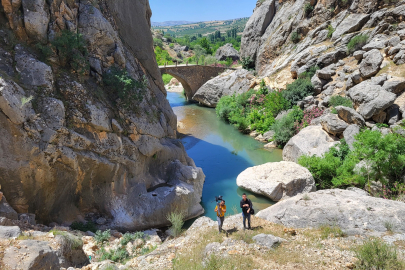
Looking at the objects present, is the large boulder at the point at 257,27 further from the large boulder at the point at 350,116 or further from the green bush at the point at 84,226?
the green bush at the point at 84,226

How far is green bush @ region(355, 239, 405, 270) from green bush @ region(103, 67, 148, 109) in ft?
30.1

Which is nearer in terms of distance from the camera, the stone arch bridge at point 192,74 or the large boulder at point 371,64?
the large boulder at point 371,64

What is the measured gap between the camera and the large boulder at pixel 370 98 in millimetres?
15641

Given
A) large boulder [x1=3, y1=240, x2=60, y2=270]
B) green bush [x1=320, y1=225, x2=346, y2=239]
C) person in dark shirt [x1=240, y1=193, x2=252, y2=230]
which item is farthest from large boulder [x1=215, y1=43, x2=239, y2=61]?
large boulder [x1=3, y1=240, x2=60, y2=270]

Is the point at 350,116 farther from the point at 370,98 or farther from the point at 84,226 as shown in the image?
the point at 84,226

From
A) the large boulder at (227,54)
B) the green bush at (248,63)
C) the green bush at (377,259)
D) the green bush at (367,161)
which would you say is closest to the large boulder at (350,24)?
the green bush at (248,63)

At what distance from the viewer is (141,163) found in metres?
12.1

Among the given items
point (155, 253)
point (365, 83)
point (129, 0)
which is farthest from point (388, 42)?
point (155, 253)

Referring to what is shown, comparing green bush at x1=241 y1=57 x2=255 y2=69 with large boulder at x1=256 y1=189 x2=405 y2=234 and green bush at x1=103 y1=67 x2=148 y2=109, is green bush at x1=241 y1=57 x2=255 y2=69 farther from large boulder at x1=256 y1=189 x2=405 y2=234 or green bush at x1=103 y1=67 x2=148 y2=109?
large boulder at x1=256 y1=189 x2=405 y2=234

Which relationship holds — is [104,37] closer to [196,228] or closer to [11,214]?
[11,214]

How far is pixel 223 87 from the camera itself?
108 feet

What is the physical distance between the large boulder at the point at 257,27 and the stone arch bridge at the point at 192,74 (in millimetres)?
4146

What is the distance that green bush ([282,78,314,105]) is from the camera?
22781 millimetres

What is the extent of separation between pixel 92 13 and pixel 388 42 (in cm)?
1938
